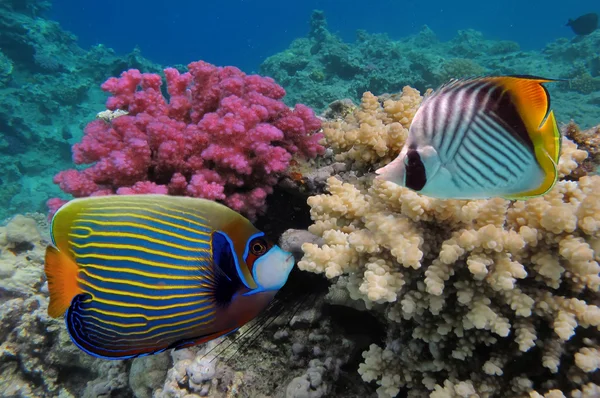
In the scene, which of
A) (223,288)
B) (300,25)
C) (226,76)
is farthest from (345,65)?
(300,25)

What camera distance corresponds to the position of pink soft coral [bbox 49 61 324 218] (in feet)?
9.26

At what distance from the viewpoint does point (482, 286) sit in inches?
68.0

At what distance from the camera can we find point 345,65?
18.6 metres

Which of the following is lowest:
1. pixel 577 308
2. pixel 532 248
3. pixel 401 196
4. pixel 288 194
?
pixel 288 194

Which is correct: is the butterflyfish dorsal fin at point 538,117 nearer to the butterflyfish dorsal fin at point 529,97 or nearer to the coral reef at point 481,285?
the butterflyfish dorsal fin at point 529,97

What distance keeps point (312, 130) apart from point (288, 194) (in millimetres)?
667

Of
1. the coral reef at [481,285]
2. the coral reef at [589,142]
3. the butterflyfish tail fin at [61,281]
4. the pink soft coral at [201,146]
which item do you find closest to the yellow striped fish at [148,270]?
the butterflyfish tail fin at [61,281]

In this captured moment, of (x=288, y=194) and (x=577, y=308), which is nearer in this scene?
(x=577, y=308)

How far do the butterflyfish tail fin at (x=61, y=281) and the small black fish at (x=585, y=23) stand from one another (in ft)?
87.9

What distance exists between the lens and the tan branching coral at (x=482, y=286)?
5.26 ft

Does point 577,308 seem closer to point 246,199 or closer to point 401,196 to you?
point 401,196

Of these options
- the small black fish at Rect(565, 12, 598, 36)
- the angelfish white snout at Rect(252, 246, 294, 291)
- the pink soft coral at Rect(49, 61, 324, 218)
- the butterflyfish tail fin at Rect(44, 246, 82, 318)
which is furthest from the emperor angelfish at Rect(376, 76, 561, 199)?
the small black fish at Rect(565, 12, 598, 36)

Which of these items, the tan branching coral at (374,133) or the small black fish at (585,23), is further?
the small black fish at (585,23)

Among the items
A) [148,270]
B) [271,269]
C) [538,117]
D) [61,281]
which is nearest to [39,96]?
[61,281]
